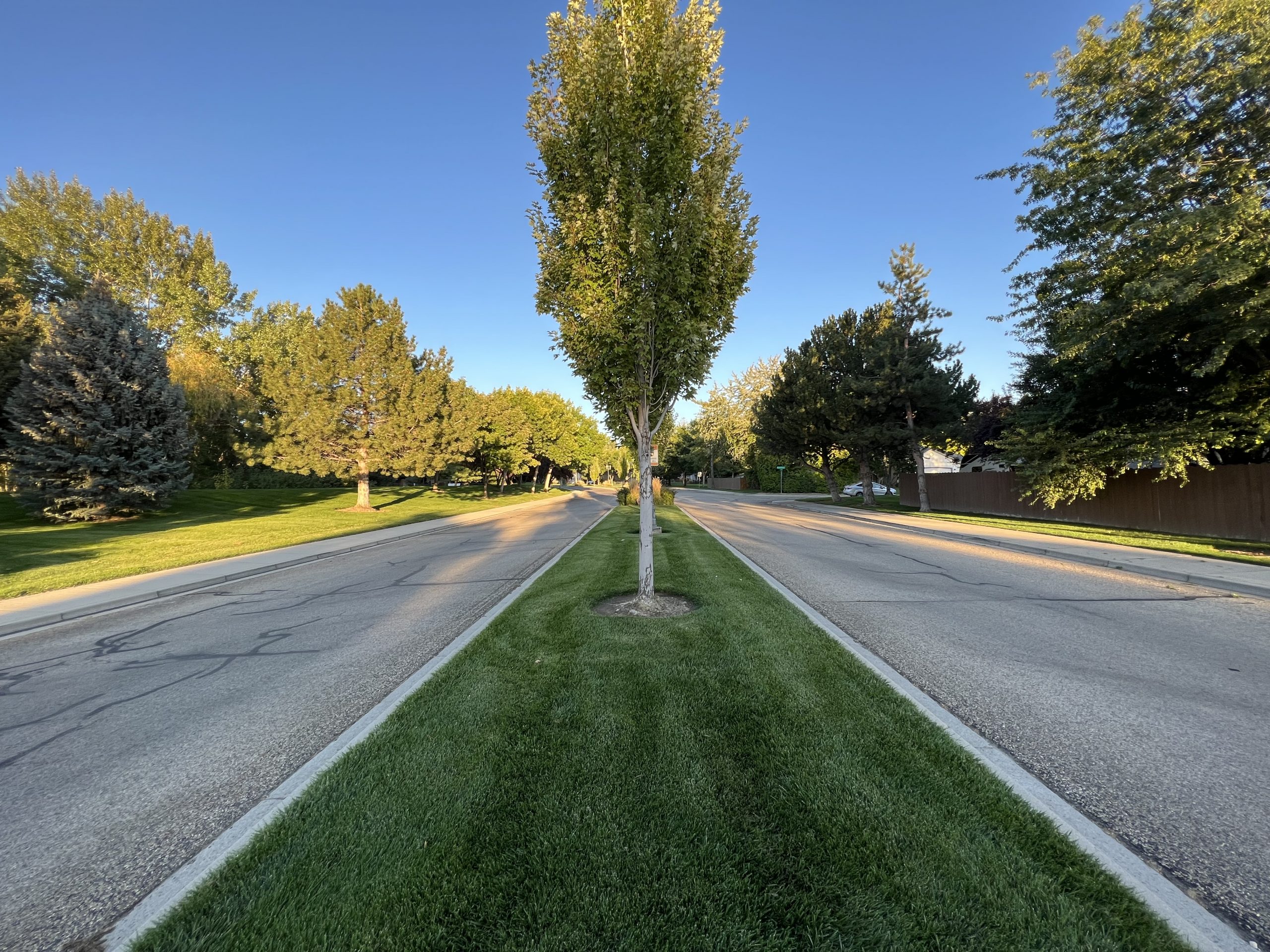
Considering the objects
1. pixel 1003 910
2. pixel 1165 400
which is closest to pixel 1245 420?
pixel 1165 400

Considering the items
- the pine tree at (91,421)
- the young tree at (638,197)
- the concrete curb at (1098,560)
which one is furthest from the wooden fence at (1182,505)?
the pine tree at (91,421)

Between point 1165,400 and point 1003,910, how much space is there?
1898 cm

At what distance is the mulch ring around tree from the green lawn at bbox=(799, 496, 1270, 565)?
11.4 meters

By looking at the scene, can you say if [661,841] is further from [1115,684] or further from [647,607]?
[1115,684]

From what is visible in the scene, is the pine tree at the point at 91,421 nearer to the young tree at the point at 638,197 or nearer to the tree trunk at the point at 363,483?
the tree trunk at the point at 363,483

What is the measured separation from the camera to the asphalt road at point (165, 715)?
7.92ft

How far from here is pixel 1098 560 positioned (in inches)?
409

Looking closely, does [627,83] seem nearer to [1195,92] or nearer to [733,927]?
[733,927]

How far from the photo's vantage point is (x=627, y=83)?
5.95 m

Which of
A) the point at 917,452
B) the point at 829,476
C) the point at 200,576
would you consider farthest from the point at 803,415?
the point at 200,576

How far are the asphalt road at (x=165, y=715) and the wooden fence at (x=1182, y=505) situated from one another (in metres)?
19.1

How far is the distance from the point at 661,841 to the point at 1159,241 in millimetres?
15668

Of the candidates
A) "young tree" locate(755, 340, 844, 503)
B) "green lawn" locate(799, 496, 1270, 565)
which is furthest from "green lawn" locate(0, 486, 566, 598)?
"green lawn" locate(799, 496, 1270, 565)

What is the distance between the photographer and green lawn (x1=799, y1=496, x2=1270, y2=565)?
1069 centimetres
